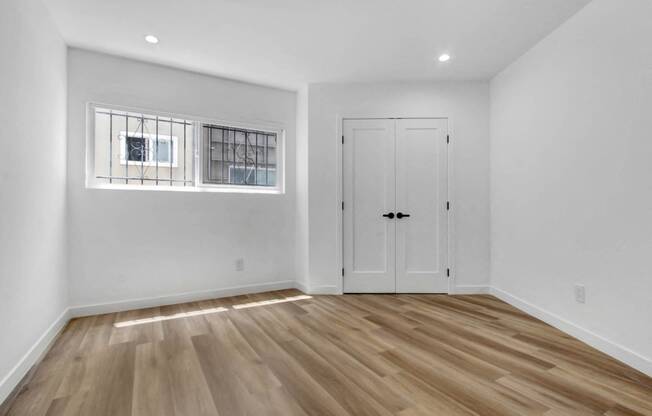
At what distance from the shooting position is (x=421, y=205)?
3.82 meters

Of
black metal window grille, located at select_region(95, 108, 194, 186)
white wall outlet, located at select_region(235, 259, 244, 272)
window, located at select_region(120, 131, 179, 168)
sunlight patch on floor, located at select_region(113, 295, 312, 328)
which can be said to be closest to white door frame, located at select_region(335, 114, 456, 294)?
sunlight patch on floor, located at select_region(113, 295, 312, 328)

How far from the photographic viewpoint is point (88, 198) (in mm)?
3035

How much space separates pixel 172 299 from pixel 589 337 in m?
3.88

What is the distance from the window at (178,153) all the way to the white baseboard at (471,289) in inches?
102

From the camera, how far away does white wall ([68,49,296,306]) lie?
3020 millimetres

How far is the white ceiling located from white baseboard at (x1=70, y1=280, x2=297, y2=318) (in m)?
2.53

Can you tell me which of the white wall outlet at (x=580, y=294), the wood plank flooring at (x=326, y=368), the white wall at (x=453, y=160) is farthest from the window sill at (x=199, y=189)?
the white wall outlet at (x=580, y=294)

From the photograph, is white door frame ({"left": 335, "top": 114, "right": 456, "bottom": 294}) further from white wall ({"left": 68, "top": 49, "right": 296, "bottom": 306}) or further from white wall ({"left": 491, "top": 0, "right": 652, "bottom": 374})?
white wall ({"left": 68, "top": 49, "right": 296, "bottom": 306})

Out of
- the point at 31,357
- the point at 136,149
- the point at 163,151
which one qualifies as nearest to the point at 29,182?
the point at 31,357

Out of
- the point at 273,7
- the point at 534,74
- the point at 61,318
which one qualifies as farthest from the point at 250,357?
the point at 534,74

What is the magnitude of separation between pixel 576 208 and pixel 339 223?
230cm

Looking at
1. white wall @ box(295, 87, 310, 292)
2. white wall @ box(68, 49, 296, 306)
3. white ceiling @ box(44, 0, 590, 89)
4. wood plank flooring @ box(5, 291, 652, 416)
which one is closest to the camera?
wood plank flooring @ box(5, 291, 652, 416)

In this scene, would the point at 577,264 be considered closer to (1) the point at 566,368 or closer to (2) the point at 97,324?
(1) the point at 566,368

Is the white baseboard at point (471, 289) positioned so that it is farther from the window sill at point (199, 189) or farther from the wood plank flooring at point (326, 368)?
the window sill at point (199, 189)
